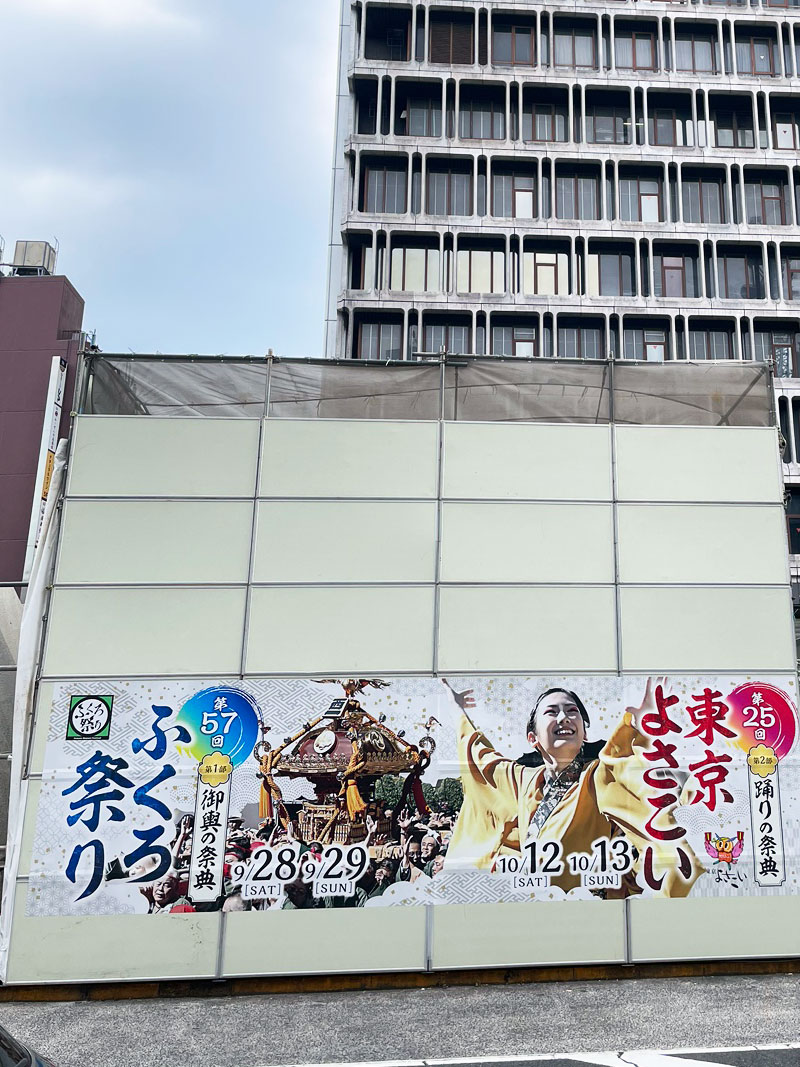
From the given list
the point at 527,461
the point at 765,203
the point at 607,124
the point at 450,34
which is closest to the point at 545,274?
the point at 607,124

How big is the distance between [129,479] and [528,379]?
5807mm

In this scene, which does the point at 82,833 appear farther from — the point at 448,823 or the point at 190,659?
the point at 448,823

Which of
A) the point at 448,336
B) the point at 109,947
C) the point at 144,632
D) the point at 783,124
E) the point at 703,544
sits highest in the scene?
the point at 783,124

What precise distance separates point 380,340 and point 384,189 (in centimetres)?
640

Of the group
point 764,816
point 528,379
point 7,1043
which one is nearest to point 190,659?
point 7,1043

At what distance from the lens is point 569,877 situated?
9258 mm

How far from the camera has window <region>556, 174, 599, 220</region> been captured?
30.6 m

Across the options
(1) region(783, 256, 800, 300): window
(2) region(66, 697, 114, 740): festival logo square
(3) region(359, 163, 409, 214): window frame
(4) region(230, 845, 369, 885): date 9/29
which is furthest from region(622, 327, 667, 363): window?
(2) region(66, 697, 114, 740): festival logo square

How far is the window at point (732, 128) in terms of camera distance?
31250 mm

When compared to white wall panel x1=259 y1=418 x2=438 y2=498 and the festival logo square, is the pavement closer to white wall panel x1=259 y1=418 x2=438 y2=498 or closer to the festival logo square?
the festival logo square

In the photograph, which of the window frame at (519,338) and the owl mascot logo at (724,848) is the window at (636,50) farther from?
the owl mascot logo at (724,848)

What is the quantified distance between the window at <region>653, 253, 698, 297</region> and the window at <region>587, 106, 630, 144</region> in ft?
18.3

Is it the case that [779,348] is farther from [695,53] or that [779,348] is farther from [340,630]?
[340,630]

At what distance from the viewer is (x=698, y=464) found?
10.5 m
